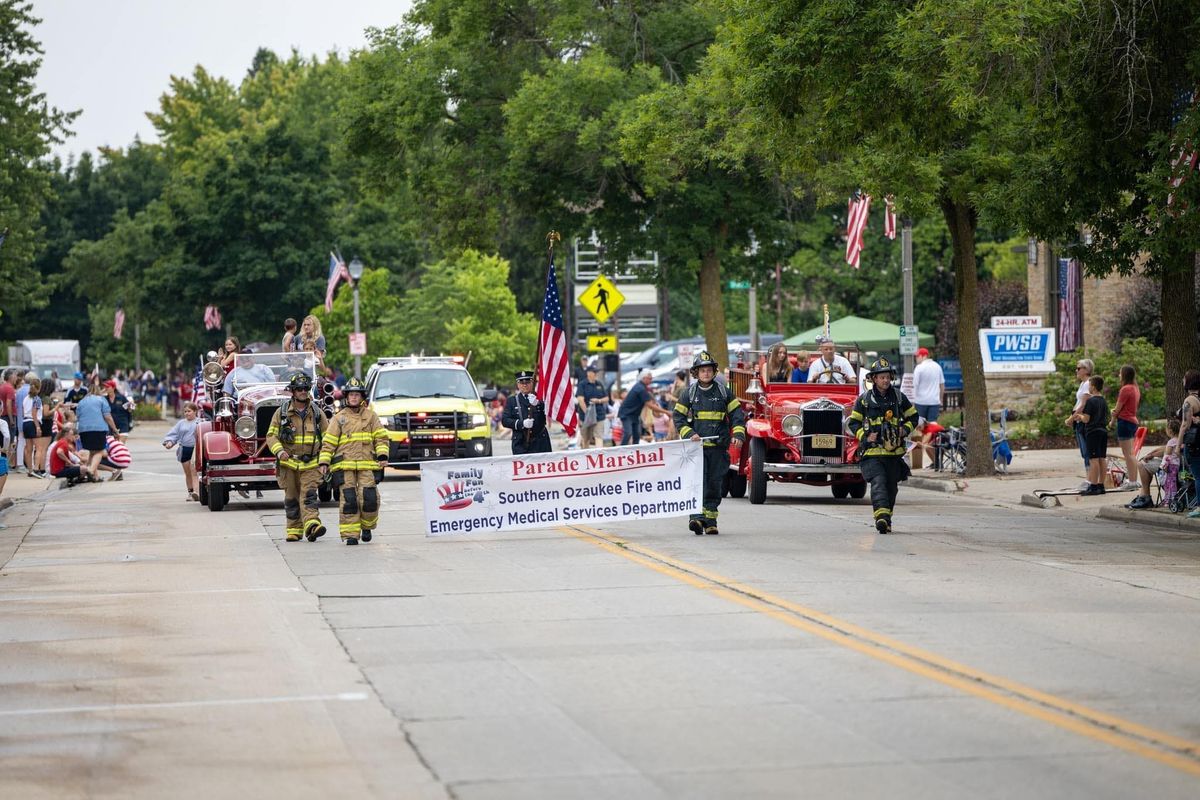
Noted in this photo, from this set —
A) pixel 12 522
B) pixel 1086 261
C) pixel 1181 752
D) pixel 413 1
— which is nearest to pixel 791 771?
pixel 1181 752

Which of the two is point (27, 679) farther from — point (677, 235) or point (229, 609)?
point (677, 235)

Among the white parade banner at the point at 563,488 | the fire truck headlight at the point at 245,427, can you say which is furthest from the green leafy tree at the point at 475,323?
the white parade banner at the point at 563,488

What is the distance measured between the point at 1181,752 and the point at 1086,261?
556 inches

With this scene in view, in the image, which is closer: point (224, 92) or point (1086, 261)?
point (1086, 261)

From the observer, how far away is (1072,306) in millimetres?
44281

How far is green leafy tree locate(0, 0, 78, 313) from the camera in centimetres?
5606

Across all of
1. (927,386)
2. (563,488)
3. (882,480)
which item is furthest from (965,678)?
(927,386)

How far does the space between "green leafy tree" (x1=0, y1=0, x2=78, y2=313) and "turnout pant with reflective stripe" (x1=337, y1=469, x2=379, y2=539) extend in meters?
38.9

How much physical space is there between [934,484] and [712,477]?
1031 cm

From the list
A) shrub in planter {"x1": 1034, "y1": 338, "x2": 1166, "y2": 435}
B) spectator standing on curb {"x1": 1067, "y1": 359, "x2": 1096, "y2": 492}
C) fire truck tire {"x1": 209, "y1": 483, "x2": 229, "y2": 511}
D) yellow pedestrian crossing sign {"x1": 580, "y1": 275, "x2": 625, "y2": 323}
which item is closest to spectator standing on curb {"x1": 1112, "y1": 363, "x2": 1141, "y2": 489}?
spectator standing on curb {"x1": 1067, "y1": 359, "x2": 1096, "y2": 492}

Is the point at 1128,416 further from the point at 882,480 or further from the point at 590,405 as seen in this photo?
the point at 590,405

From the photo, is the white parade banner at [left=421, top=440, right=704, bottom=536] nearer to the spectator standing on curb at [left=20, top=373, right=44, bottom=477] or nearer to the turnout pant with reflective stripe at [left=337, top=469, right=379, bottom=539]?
the turnout pant with reflective stripe at [left=337, top=469, right=379, bottom=539]

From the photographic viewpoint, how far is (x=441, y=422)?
30859mm

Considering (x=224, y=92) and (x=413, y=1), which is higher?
(x=224, y=92)
